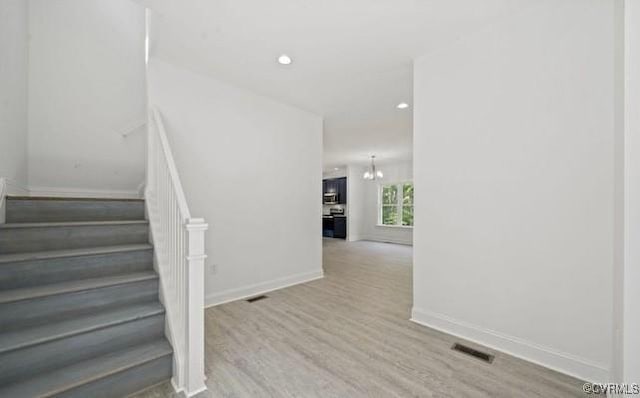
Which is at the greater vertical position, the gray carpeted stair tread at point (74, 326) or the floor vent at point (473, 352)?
the gray carpeted stair tread at point (74, 326)

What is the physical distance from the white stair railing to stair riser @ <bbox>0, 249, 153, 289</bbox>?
0.17 meters

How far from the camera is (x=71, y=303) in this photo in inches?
63.9

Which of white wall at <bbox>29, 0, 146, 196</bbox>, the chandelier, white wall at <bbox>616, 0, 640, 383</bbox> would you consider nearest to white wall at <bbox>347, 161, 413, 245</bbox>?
the chandelier

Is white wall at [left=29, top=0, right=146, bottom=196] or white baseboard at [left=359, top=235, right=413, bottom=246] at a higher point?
white wall at [left=29, top=0, right=146, bottom=196]

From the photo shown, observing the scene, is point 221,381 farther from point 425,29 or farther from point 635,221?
point 425,29

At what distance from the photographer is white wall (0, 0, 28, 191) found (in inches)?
80.8

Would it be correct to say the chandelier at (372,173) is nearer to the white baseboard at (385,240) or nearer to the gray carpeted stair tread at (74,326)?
the white baseboard at (385,240)

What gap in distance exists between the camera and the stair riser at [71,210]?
79.0 inches

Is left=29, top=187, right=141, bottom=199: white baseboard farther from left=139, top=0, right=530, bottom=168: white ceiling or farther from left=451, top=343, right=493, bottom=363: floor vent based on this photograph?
left=451, top=343, right=493, bottom=363: floor vent

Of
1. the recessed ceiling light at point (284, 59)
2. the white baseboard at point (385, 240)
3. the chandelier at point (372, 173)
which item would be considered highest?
the recessed ceiling light at point (284, 59)

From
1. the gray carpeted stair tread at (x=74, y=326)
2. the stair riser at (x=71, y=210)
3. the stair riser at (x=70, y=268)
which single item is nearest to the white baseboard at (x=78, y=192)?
the stair riser at (x=71, y=210)

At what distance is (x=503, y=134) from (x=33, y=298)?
3.39m

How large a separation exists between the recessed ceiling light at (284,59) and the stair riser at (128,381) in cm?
265

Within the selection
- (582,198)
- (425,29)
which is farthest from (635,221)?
(425,29)
